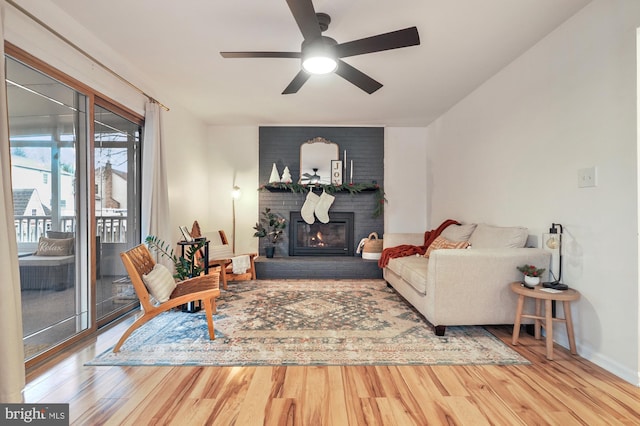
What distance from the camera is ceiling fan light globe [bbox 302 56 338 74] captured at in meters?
2.03

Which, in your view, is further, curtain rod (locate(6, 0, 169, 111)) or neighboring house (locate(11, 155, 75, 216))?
neighboring house (locate(11, 155, 75, 216))

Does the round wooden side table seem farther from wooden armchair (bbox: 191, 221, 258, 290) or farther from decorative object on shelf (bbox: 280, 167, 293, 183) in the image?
decorative object on shelf (bbox: 280, 167, 293, 183)

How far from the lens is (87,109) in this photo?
8.06 feet

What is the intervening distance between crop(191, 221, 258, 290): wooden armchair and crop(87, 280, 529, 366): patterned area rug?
63cm

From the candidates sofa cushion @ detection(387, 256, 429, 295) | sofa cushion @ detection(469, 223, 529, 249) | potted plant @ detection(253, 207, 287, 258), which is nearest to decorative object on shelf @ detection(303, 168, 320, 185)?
potted plant @ detection(253, 207, 287, 258)

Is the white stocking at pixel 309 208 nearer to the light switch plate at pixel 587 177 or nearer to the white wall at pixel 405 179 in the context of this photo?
the white wall at pixel 405 179

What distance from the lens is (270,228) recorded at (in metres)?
4.97

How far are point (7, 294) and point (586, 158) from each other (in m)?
3.47

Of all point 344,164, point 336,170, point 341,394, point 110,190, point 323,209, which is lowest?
point 341,394

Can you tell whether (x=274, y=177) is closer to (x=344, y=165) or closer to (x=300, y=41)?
(x=344, y=165)

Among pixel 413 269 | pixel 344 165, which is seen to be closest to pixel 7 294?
pixel 413 269

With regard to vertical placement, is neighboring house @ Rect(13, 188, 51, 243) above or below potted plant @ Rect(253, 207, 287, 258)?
above

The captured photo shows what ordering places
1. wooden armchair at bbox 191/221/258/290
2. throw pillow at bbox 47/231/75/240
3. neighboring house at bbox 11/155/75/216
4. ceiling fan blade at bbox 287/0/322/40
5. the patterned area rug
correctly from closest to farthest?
ceiling fan blade at bbox 287/0/322/40, neighboring house at bbox 11/155/75/216, the patterned area rug, throw pillow at bbox 47/231/75/240, wooden armchair at bbox 191/221/258/290

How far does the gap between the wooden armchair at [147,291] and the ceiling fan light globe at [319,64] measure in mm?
1775
